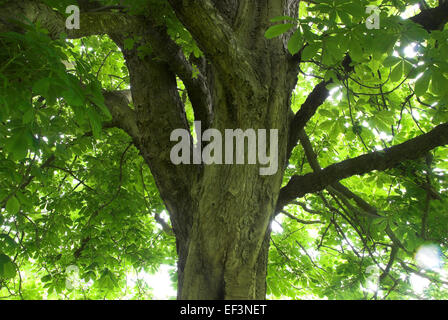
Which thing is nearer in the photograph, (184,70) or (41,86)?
(41,86)

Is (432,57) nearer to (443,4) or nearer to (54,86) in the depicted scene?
(443,4)

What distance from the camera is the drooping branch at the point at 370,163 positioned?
2.26 m

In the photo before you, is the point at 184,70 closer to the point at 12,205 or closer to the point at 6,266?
the point at 12,205

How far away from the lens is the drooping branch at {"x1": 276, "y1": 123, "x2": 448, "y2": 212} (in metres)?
2.26

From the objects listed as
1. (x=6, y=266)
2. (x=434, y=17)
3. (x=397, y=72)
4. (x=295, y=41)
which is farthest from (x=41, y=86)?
(x=434, y=17)

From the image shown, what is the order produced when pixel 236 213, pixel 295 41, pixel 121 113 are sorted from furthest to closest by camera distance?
pixel 121 113 → pixel 236 213 → pixel 295 41

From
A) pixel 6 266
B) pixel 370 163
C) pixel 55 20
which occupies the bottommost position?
pixel 6 266

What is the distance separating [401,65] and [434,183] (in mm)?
1496

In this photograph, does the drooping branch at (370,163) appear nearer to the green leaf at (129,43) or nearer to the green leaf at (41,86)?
the green leaf at (129,43)

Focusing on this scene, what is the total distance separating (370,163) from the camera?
7.68ft

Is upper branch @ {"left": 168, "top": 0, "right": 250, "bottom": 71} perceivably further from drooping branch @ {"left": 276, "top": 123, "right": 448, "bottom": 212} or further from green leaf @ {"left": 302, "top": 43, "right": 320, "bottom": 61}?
drooping branch @ {"left": 276, "top": 123, "right": 448, "bottom": 212}

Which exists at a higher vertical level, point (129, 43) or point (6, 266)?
point (129, 43)

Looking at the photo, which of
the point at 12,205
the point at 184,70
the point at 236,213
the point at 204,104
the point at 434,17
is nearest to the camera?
the point at 236,213

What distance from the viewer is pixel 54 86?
54.2 inches
